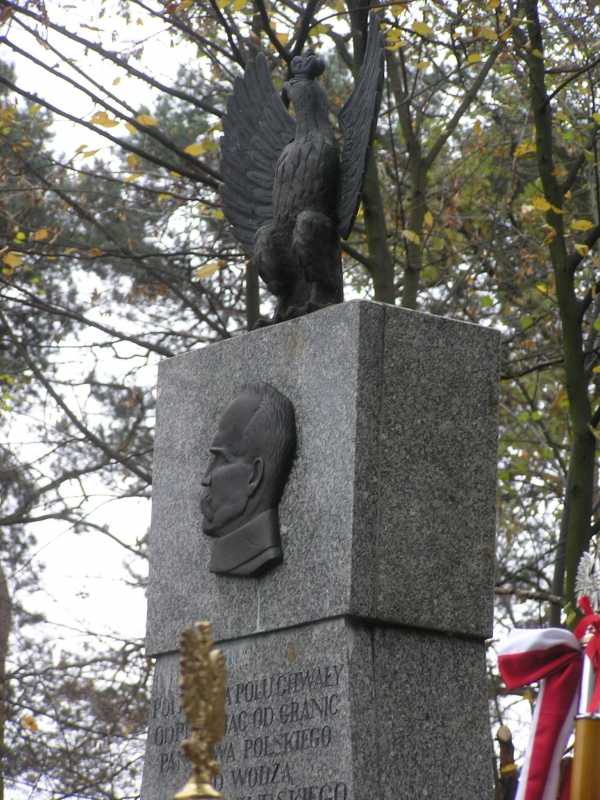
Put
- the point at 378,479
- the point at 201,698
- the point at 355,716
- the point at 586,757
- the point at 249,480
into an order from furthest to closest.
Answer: the point at 249,480 < the point at 378,479 < the point at 355,716 < the point at 586,757 < the point at 201,698

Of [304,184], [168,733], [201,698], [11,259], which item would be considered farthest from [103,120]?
[201,698]

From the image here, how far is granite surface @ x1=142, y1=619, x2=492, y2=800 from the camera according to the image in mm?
4320

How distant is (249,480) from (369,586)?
2.20 ft

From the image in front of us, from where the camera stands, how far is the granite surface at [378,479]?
176 inches

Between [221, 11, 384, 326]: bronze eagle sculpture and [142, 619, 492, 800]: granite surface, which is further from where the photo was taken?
[221, 11, 384, 326]: bronze eagle sculpture

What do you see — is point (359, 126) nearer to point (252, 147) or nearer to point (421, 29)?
point (252, 147)

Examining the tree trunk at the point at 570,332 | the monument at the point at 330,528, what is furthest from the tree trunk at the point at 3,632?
the monument at the point at 330,528

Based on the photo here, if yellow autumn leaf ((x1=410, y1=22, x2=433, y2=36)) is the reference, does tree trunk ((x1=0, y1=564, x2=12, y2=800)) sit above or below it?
below

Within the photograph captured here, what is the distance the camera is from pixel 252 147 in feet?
18.4

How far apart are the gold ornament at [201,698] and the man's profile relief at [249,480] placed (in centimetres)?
236

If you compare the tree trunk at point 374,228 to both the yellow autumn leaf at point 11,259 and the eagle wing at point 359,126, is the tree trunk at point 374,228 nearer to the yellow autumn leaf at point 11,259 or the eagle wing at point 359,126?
the yellow autumn leaf at point 11,259

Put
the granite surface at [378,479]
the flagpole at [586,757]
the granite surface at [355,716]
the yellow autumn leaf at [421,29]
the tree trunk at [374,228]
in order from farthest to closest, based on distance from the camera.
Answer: the tree trunk at [374,228]
the yellow autumn leaf at [421,29]
the granite surface at [378,479]
the granite surface at [355,716]
the flagpole at [586,757]

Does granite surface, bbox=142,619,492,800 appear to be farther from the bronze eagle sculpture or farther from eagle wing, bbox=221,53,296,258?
eagle wing, bbox=221,53,296,258

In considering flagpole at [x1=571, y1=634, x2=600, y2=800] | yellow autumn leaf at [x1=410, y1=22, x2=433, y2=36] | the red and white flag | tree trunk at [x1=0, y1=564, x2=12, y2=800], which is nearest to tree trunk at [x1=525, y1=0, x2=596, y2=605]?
yellow autumn leaf at [x1=410, y1=22, x2=433, y2=36]
